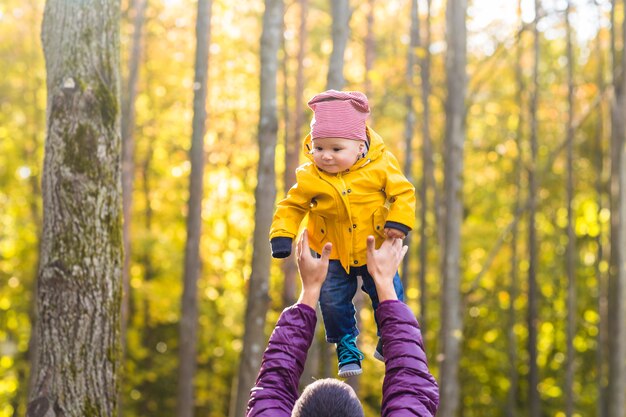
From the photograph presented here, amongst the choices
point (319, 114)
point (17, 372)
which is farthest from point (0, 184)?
point (319, 114)

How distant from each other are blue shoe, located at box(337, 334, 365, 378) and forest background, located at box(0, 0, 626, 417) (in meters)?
10.7

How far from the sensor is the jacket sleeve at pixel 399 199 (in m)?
3.23

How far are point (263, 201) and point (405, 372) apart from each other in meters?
6.31

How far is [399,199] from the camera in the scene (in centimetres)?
327

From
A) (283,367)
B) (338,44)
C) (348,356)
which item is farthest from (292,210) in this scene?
(338,44)

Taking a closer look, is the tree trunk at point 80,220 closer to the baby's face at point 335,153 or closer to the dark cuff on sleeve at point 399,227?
the baby's face at point 335,153

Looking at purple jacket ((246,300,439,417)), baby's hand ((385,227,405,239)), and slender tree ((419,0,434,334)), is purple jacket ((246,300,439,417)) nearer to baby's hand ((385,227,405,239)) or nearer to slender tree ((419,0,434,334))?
baby's hand ((385,227,405,239))

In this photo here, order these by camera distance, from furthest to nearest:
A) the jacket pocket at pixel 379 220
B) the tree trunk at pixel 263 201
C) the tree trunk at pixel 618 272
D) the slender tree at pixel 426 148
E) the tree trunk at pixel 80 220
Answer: the slender tree at pixel 426 148 < the tree trunk at pixel 618 272 < the tree trunk at pixel 263 201 < the tree trunk at pixel 80 220 < the jacket pocket at pixel 379 220

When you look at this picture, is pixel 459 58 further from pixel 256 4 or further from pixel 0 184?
pixel 0 184

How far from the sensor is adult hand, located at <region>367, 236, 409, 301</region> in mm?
2951

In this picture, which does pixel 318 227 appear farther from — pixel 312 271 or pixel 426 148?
pixel 426 148

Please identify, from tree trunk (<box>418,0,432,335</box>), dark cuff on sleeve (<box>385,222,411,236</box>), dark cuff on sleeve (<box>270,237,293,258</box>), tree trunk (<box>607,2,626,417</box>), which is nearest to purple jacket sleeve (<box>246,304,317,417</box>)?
dark cuff on sleeve (<box>270,237,293,258</box>)

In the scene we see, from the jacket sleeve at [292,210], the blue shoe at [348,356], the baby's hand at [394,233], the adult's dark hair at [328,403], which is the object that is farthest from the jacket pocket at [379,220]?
the adult's dark hair at [328,403]

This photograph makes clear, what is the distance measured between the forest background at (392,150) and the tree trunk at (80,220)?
31.8 ft
